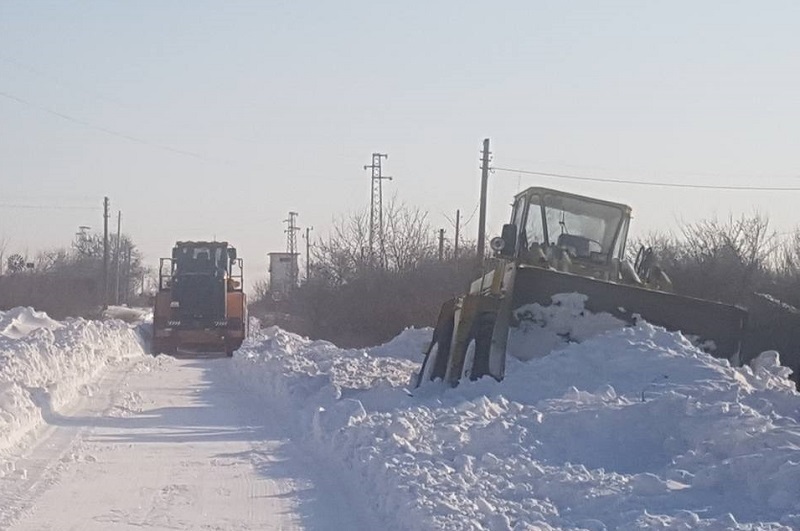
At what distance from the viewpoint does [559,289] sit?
15320 mm

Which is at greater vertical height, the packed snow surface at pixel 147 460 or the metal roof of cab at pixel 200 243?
the metal roof of cab at pixel 200 243

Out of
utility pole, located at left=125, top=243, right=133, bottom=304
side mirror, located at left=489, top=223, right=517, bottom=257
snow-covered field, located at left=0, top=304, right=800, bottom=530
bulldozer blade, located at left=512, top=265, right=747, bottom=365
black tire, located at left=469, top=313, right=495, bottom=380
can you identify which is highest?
side mirror, located at left=489, top=223, right=517, bottom=257

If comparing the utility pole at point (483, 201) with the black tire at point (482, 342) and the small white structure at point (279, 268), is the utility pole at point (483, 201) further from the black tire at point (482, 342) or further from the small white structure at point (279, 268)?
the small white structure at point (279, 268)

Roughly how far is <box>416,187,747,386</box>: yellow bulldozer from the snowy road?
107 inches

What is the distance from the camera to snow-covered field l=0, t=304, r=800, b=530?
825cm

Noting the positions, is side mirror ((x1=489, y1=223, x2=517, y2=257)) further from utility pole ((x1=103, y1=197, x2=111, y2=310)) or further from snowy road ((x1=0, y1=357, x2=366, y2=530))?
utility pole ((x1=103, y1=197, x2=111, y2=310))

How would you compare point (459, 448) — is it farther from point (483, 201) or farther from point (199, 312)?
point (483, 201)

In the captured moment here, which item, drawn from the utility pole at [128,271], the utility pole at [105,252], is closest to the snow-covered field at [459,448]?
the utility pole at [105,252]

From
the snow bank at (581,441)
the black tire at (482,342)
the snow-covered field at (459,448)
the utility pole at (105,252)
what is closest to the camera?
the snow bank at (581,441)

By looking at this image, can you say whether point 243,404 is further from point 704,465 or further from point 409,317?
point 409,317

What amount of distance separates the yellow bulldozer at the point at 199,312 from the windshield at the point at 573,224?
1679 centimetres

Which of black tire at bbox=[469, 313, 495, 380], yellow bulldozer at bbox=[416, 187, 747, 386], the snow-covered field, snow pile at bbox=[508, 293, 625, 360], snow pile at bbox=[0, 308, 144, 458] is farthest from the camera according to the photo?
snow pile at bbox=[508, 293, 625, 360]

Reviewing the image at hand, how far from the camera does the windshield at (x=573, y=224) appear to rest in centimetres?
1794

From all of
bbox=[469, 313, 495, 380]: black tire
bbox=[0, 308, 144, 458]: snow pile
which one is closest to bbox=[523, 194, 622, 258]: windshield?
bbox=[469, 313, 495, 380]: black tire
